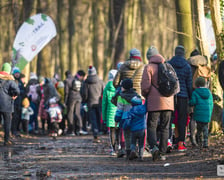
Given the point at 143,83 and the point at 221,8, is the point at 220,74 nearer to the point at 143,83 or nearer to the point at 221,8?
the point at 143,83

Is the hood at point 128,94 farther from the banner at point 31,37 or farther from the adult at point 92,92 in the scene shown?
the banner at point 31,37

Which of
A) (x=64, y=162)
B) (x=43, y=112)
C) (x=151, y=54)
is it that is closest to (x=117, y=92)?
(x=151, y=54)

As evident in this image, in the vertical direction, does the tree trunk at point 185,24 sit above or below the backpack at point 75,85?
above

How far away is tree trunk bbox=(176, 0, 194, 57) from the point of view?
16.1 metres

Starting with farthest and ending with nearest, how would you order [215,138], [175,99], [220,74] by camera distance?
[215,138] → [175,99] → [220,74]

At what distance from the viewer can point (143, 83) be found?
37.3ft

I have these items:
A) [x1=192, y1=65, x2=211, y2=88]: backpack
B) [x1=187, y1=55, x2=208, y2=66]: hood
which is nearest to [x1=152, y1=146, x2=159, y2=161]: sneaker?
[x1=192, y1=65, x2=211, y2=88]: backpack

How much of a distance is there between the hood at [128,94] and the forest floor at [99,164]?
1.11 metres

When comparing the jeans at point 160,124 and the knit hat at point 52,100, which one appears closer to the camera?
the jeans at point 160,124

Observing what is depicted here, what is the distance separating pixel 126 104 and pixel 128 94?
19 centimetres

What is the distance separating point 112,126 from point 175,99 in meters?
1.67

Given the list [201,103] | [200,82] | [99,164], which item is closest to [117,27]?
[200,82]

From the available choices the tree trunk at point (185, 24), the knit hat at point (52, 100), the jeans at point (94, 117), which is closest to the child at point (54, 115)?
the knit hat at point (52, 100)

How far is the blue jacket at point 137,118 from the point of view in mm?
11570
